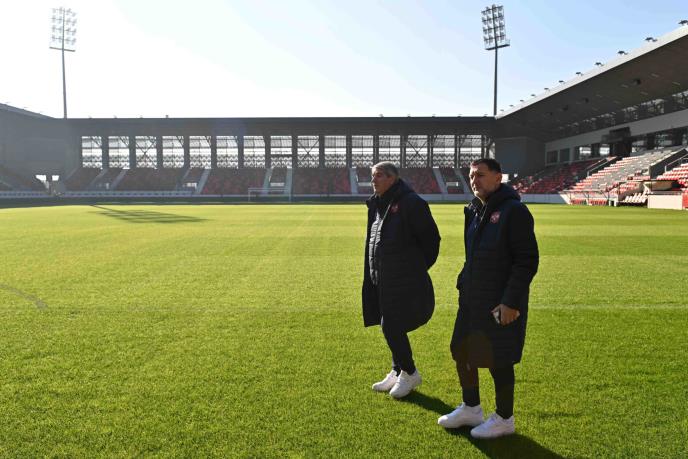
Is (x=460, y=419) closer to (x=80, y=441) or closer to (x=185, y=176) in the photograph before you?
(x=80, y=441)

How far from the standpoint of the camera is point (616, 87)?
43.7 meters

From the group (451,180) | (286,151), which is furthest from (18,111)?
(451,180)

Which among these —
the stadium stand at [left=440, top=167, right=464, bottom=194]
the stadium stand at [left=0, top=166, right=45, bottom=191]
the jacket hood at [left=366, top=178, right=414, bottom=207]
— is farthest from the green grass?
the stadium stand at [left=0, top=166, right=45, bottom=191]

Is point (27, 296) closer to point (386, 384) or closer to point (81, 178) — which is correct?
point (386, 384)

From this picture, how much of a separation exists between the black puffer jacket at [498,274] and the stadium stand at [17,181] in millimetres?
69118

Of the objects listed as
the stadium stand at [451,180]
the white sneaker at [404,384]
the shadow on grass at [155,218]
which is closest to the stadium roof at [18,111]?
the shadow on grass at [155,218]

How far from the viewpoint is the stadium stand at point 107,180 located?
66.6m

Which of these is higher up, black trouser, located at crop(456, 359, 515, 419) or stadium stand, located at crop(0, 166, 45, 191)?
stadium stand, located at crop(0, 166, 45, 191)

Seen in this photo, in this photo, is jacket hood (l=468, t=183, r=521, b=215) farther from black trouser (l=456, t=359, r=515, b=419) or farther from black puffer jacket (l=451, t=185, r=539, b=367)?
black trouser (l=456, t=359, r=515, b=419)

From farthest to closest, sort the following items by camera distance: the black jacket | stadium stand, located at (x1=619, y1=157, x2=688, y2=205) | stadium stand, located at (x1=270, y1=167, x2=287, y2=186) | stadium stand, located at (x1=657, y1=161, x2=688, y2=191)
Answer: stadium stand, located at (x1=270, y1=167, x2=287, y2=186)
stadium stand, located at (x1=619, y1=157, x2=688, y2=205)
stadium stand, located at (x1=657, y1=161, x2=688, y2=191)
the black jacket

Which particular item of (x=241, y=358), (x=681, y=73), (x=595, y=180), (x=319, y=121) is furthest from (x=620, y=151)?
(x=241, y=358)

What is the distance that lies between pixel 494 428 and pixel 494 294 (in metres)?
0.97

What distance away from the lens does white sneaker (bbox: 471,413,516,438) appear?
356 cm

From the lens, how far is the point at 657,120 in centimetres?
4684
